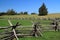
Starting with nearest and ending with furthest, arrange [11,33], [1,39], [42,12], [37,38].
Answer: [1,39], [11,33], [37,38], [42,12]

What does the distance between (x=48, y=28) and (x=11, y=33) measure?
893cm

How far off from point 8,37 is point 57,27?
986 centimetres

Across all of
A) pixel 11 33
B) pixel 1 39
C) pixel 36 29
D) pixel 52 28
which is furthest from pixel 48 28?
pixel 1 39

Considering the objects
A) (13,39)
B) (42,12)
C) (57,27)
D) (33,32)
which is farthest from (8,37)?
(42,12)

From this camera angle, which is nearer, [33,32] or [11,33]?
[11,33]

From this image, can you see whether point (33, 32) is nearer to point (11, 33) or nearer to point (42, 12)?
point (11, 33)

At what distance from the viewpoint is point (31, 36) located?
1895 cm

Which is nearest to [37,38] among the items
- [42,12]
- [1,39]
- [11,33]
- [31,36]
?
[31,36]

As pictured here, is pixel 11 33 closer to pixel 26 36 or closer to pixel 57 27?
pixel 26 36

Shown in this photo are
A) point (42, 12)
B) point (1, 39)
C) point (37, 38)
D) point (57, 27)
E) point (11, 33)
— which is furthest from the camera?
point (42, 12)

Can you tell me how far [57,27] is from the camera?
2459cm

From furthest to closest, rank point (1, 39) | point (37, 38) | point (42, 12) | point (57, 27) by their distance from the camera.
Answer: point (42, 12) < point (57, 27) < point (37, 38) < point (1, 39)

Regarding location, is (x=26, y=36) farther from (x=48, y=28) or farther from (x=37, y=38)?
(x=48, y=28)

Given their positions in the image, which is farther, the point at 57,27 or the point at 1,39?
the point at 57,27
